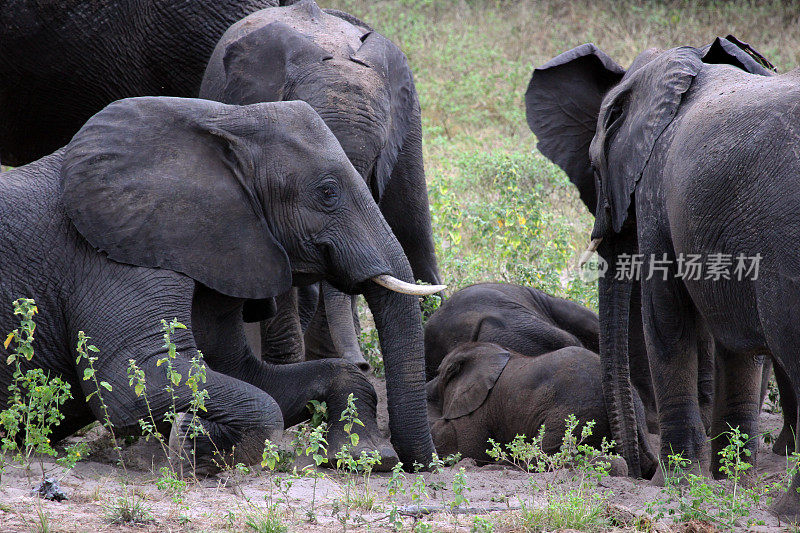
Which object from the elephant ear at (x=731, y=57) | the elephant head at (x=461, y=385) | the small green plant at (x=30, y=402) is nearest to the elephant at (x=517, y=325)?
the elephant head at (x=461, y=385)

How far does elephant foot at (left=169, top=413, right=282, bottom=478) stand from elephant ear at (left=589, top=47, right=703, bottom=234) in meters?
1.70

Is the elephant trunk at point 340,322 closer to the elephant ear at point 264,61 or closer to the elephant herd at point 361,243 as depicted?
the elephant herd at point 361,243

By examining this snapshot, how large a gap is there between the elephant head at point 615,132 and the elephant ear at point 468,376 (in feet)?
2.05

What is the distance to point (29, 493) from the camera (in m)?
3.72

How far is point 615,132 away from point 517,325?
57.1 inches

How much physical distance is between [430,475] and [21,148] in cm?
302

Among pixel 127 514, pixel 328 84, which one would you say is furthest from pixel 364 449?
pixel 328 84

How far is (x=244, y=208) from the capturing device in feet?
14.6

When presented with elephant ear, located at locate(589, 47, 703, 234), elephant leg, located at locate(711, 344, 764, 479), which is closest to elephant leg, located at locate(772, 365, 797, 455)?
elephant leg, located at locate(711, 344, 764, 479)

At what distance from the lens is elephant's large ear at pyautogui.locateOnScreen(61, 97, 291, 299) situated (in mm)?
4320

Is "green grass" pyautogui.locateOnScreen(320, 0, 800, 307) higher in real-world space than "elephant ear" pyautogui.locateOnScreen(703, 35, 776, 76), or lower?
lower

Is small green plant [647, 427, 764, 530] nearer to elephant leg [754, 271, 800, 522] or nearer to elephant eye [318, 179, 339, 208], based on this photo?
elephant leg [754, 271, 800, 522]

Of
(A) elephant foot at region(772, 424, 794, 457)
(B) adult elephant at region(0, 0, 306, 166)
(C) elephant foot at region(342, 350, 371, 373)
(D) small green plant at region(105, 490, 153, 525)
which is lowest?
(A) elephant foot at region(772, 424, 794, 457)

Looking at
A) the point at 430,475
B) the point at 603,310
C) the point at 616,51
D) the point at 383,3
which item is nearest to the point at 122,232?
the point at 430,475
